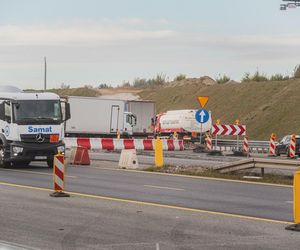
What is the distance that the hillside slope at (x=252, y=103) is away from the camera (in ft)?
187

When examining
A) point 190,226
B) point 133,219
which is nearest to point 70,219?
point 133,219

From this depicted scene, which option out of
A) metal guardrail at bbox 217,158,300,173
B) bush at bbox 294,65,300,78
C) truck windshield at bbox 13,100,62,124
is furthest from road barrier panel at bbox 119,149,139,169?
bush at bbox 294,65,300,78

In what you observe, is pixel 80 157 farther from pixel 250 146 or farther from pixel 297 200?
pixel 250 146

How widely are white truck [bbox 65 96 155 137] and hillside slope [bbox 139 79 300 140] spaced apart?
1538cm

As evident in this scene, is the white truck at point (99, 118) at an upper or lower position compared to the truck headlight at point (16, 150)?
upper

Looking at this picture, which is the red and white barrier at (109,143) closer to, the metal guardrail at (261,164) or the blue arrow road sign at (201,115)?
the blue arrow road sign at (201,115)

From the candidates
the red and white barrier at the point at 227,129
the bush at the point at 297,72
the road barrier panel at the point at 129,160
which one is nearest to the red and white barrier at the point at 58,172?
the road barrier panel at the point at 129,160

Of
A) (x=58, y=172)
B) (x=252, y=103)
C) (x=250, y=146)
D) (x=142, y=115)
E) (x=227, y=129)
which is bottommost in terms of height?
(x=250, y=146)

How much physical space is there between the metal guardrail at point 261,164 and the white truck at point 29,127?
5.93 m

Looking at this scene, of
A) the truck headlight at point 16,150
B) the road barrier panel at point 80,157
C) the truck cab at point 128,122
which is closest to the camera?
the truck headlight at point 16,150

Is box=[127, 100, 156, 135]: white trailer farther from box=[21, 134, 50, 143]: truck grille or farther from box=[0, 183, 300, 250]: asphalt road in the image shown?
box=[0, 183, 300, 250]: asphalt road

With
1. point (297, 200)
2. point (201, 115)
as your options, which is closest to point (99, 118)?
point (201, 115)

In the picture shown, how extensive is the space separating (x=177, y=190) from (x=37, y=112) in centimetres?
774

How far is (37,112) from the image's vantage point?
21938 mm
